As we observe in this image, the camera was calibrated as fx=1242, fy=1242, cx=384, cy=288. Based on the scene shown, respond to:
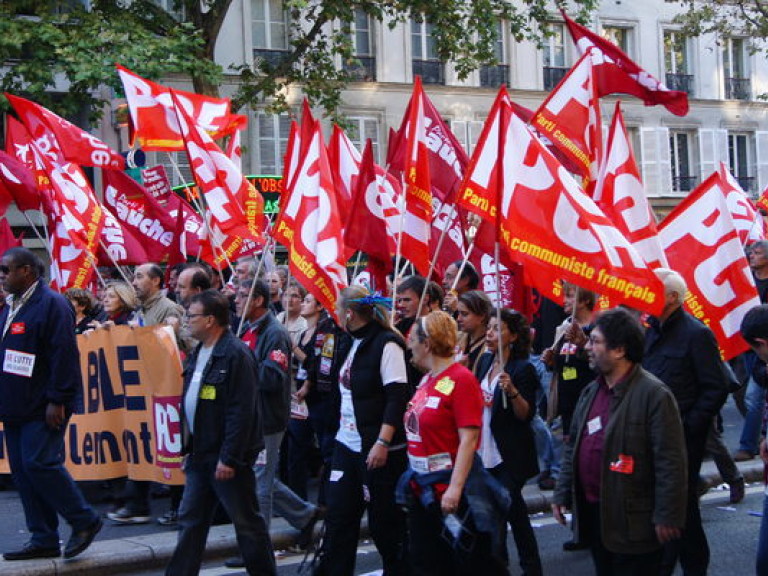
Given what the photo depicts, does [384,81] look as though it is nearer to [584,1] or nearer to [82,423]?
[584,1]

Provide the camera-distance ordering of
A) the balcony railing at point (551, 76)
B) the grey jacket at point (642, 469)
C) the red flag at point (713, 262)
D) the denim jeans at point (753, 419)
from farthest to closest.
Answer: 1. the balcony railing at point (551, 76)
2. the denim jeans at point (753, 419)
3. the red flag at point (713, 262)
4. the grey jacket at point (642, 469)

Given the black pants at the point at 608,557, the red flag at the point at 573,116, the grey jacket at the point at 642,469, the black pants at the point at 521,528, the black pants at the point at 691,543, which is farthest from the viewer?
the red flag at the point at 573,116

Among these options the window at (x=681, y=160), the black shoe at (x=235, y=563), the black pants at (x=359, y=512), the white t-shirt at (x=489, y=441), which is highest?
the window at (x=681, y=160)

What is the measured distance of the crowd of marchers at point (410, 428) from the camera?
18.5 ft

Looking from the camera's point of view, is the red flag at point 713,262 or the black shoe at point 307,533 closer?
the black shoe at point 307,533

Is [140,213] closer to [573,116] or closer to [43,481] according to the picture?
[573,116]

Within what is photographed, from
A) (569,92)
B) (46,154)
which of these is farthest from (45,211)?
(569,92)

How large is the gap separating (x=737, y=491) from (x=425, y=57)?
2375cm

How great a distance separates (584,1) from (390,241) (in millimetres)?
13870

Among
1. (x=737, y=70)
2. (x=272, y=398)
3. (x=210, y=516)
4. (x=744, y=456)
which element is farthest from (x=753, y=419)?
(x=737, y=70)

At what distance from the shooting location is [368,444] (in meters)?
6.96

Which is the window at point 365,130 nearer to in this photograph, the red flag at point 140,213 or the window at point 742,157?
the window at point 742,157

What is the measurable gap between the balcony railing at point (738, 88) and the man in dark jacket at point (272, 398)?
31496 millimetres

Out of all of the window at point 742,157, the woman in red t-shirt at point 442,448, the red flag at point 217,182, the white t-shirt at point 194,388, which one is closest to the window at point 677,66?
the window at point 742,157
